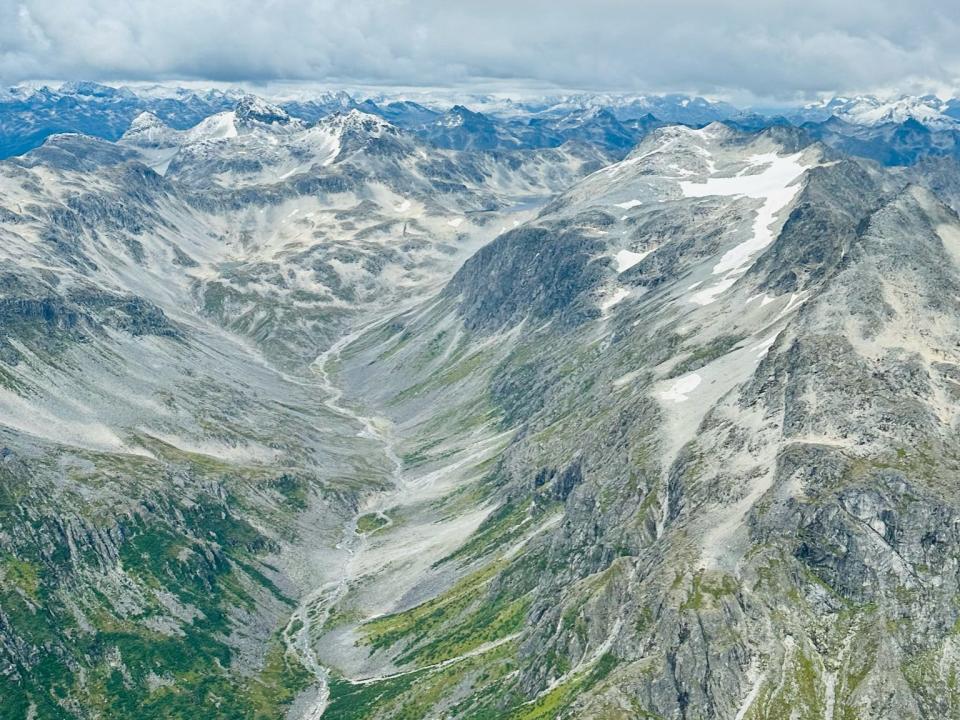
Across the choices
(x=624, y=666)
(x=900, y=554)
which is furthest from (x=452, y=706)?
(x=900, y=554)

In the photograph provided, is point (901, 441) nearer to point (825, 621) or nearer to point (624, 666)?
point (825, 621)

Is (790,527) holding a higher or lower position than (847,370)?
lower

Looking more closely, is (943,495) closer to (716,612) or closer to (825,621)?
(825,621)

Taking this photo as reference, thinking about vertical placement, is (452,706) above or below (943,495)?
below

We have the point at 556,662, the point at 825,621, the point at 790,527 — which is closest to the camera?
the point at 825,621

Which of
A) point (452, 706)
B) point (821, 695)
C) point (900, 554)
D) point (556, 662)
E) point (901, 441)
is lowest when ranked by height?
point (452, 706)

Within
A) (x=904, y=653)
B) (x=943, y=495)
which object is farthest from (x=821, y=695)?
(x=943, y=495)

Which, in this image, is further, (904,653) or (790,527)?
(790,527)

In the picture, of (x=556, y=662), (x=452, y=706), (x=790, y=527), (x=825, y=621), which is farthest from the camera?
(x=452, y=706)

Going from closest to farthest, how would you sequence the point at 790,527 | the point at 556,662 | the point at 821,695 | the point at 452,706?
the point at 821,695
the point at 790,527
the point at 556,662
the point at 452,706
